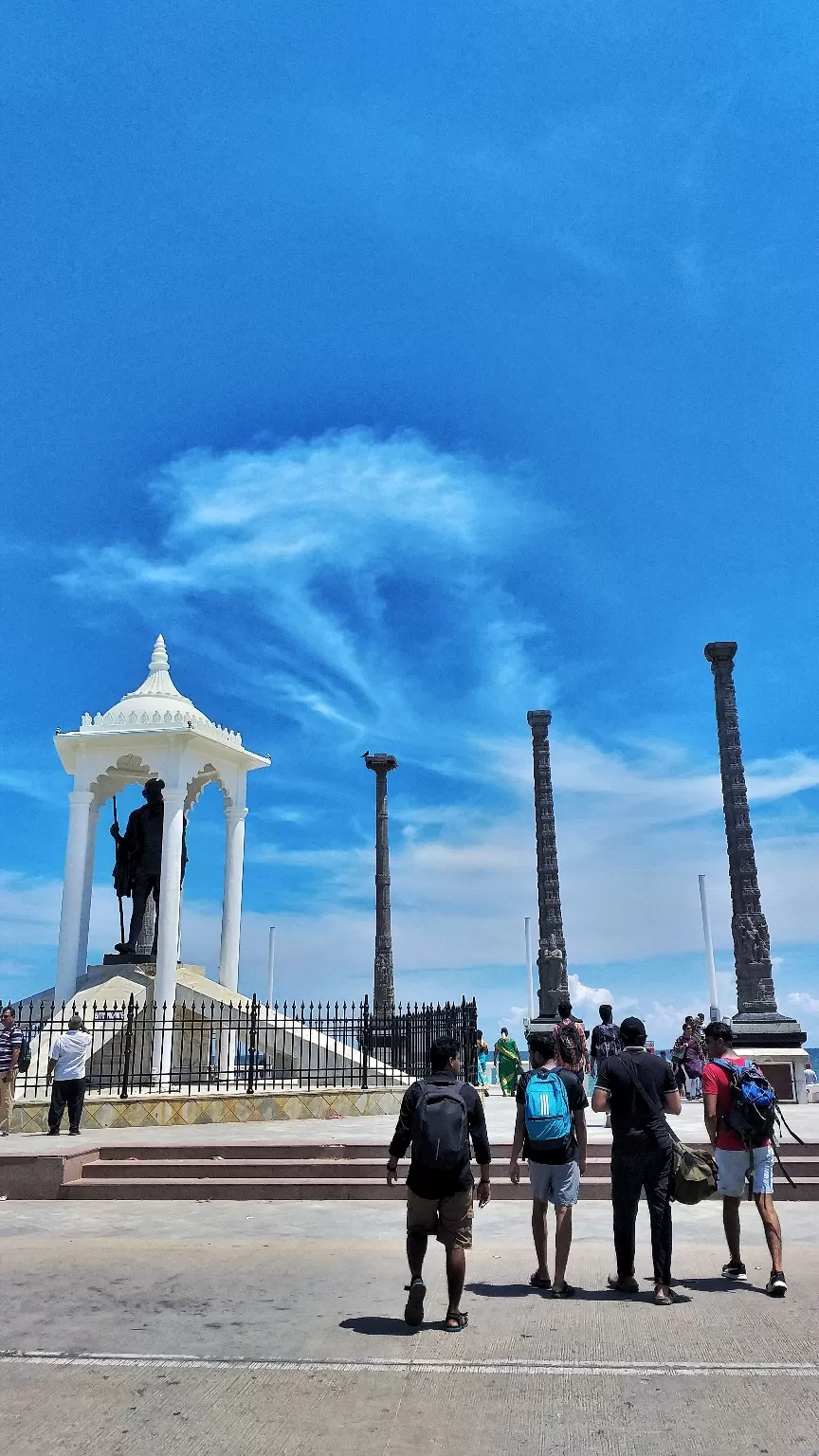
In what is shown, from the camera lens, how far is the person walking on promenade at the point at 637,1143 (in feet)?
20.4

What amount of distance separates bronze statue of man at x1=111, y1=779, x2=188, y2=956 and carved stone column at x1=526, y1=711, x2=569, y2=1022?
1071 cm

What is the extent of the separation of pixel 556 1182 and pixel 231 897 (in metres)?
18.7

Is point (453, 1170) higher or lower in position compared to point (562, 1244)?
higher

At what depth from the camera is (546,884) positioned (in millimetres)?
30141

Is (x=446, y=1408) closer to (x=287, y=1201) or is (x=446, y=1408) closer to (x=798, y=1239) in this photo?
(x=798, y=1239)

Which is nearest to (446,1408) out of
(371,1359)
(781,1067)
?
(371,1359)

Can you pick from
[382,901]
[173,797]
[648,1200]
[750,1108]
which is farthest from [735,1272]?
[382,901]

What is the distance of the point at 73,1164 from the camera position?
1068 cm

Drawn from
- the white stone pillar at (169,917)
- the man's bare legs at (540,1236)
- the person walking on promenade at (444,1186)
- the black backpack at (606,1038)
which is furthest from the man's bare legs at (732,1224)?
the white stone pillar at (169,917)

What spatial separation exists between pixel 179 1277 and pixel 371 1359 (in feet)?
7.67

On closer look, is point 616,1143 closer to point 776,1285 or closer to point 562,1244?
point 562,1244

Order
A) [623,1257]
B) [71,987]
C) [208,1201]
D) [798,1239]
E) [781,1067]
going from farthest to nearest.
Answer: [71,987], [781,1067], [208,1201], [798,1239], [623,1257]

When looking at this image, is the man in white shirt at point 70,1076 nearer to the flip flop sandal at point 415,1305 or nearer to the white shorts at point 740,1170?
the flip flop sandal at point 415,1305

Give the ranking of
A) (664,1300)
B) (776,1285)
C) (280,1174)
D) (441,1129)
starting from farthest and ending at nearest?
(280,1174), (776,1285), (664,1300), (441,1129)
